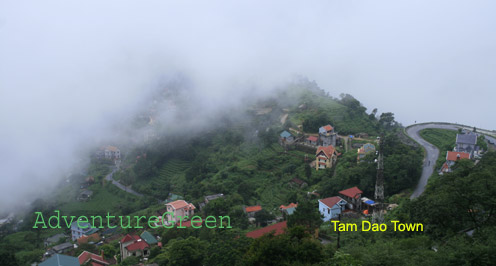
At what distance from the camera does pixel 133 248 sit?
589 inches

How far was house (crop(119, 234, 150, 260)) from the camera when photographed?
49.0 ft

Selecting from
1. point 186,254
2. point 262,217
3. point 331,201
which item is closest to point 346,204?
point 331,201

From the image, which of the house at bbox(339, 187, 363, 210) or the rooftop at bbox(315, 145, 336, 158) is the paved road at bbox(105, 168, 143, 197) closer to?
the rooftop at bbox(315, 145, 336, 158)

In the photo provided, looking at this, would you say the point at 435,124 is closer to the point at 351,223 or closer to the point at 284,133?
the point at 284,133

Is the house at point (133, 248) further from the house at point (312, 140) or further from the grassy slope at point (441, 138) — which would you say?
the grassy slope at point (441, 138)

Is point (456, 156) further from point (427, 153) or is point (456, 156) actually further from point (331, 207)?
point (331, 207)

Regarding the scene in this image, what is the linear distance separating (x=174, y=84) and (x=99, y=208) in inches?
606

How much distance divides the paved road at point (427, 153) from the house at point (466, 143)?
1.42 metres

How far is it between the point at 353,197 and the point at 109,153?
75.1ft

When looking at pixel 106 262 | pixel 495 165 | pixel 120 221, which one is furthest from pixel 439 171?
pixel 120 221

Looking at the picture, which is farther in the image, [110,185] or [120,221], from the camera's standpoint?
[110,185]

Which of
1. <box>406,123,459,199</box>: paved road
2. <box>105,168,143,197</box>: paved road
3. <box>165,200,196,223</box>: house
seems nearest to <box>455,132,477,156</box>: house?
<box>406,123,459,199</box>: paved road

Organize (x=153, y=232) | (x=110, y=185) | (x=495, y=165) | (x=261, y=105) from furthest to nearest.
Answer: (x=261, y=105), (x=110, y=185), (x=153, y=232), (x=495, y=165)

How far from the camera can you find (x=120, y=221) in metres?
22.3
